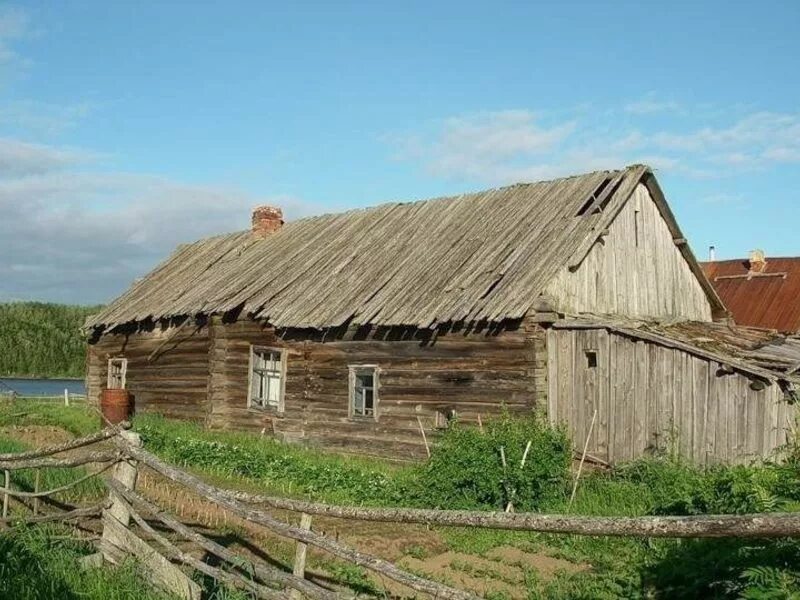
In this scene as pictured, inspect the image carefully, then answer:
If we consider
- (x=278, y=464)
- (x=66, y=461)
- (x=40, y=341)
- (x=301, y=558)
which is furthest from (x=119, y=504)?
(x=40, y=341)

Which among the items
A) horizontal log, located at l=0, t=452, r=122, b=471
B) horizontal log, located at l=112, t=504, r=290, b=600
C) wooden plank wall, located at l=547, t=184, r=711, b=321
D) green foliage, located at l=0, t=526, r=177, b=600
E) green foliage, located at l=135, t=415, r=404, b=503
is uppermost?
wooden plank wall, located at l=547, t=184, r=711, b=321

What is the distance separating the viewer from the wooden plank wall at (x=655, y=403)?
12.4 m

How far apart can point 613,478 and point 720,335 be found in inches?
171

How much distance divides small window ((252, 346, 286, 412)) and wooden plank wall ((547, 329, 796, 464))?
7344 mm

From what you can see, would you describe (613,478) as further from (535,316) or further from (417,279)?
(417,279)

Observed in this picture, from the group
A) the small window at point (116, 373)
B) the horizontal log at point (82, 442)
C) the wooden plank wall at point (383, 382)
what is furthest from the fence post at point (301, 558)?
the small window at point (116, 373)

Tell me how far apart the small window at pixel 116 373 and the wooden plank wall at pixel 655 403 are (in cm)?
1440

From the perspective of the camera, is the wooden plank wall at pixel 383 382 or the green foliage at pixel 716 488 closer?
the green foliage at pixel 716 488

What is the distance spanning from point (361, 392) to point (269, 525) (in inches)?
442

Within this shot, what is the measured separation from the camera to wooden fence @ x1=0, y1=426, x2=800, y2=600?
3.98 m

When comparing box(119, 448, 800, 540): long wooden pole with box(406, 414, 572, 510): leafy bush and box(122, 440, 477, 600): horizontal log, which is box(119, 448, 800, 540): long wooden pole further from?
box(406, 414, 572, 510): leafy bush

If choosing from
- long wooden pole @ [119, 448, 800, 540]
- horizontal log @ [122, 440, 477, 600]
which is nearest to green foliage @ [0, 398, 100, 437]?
horizontal log @ [122, 440, 477, 600]

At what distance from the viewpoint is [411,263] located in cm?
1819

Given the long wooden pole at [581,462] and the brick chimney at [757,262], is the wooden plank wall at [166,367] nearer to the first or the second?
the long wooden pole at [581,462]
